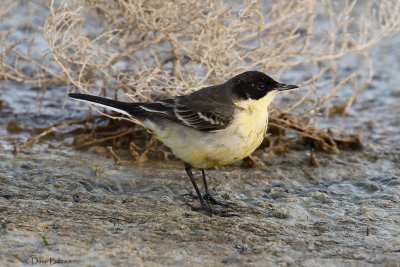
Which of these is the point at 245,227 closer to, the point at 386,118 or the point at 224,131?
the point at 224,131

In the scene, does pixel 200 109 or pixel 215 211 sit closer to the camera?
pixel 215 211

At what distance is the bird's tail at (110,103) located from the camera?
21.9 feet

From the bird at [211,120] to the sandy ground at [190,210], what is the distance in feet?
1.45

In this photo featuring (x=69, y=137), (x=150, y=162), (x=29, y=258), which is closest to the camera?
(x=29, y=258)

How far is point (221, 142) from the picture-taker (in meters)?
6.33

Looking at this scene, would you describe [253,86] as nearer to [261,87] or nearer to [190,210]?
[261,87]

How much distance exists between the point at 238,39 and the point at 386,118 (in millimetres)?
2646

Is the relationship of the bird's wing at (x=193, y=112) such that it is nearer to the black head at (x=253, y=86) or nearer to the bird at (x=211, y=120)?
the bird at (x=211, y=120)

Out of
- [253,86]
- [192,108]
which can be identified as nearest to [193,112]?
[192,108]

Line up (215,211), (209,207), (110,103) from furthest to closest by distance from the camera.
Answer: (110,103) → (209,207) → (215,211)

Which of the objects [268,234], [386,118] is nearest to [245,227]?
[268,234]

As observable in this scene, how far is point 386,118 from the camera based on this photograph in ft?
32.2

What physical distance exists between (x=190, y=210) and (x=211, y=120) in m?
0.74

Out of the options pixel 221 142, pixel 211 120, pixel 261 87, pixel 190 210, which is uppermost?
pixel 261 87
